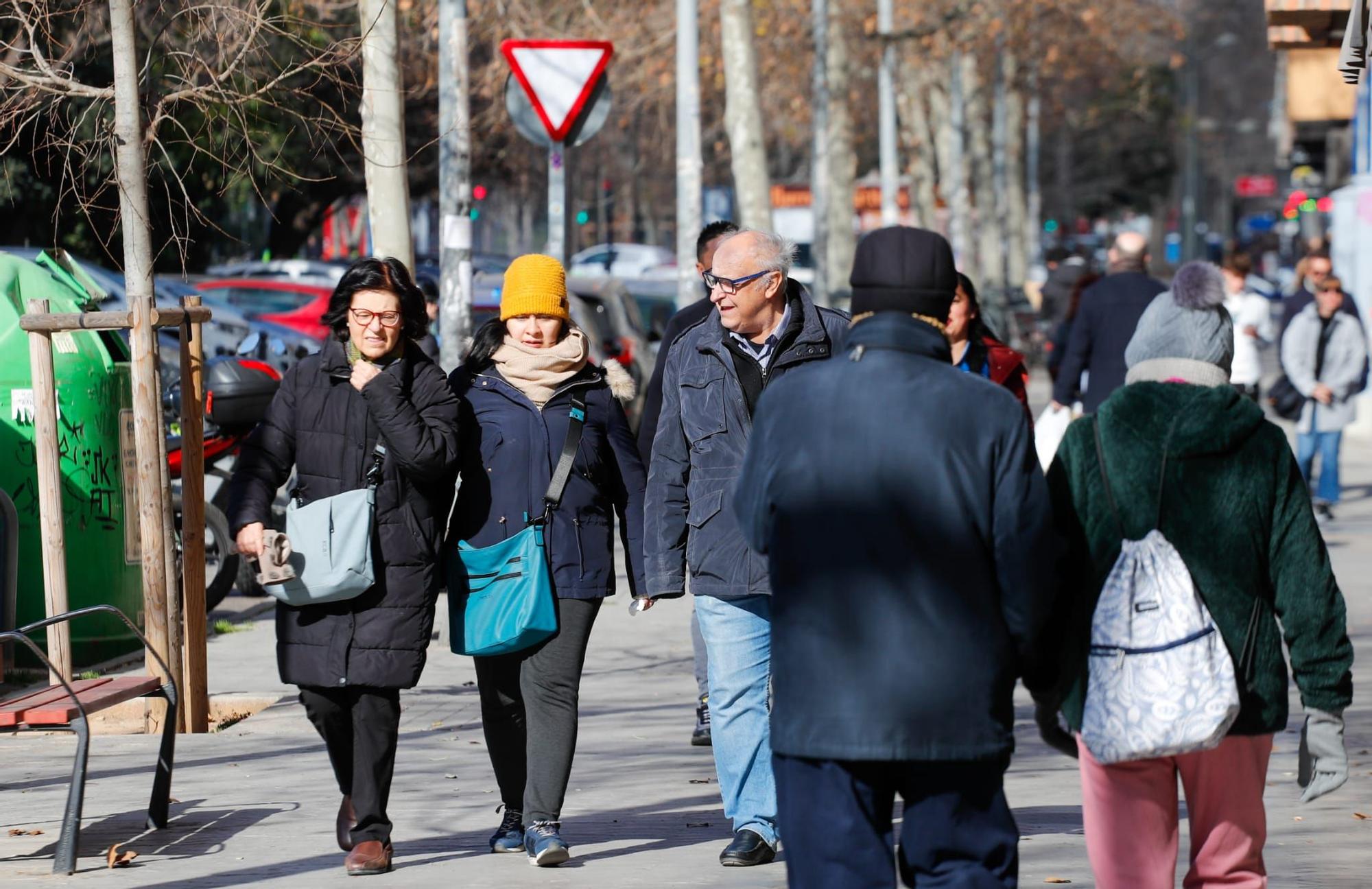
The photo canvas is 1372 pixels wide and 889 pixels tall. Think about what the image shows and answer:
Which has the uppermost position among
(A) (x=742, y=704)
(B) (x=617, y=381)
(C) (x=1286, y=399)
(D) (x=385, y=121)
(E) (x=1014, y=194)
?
(D) (x=385, y=121)

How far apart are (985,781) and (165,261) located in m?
31.2

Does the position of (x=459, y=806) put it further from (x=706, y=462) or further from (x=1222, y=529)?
(x=1222, y=529)

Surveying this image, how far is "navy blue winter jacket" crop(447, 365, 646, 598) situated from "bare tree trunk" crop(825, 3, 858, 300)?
26945 millimetres

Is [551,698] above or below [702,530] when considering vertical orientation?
below

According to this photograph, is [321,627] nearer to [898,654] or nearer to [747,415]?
[747,415]

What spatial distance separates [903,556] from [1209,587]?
2.12ft

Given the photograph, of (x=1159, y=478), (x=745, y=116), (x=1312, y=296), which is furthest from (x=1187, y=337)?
(x=745, y=116)

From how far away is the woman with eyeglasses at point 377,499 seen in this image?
5668mm

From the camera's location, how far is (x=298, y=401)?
19.1 ft

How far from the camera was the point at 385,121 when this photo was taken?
35.7 feet

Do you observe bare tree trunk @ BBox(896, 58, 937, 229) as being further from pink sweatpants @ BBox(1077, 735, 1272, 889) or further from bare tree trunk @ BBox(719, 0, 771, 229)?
pink sweatpants @ BBox(1077, 735, 1272, 889)

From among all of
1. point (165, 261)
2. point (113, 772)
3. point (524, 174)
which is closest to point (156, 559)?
point (113, 772)

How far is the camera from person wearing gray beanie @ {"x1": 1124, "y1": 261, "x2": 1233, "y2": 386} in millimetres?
4188

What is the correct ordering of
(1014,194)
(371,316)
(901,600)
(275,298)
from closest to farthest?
(901,600) < (371,316) < (275,298) < (1014,194)
